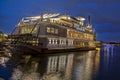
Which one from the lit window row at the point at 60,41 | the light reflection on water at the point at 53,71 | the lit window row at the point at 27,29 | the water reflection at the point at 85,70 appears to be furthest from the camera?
the lit window row at the point at 27,29

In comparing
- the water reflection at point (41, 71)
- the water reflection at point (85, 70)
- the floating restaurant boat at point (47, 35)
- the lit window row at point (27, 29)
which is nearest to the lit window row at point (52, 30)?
the floating restaurant boat at point (47, 35)

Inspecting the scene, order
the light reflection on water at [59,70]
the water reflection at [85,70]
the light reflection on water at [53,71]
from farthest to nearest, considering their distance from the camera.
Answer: the water reflection at [85,70] < the light reflection on water at [59,70] < the light reflection on water at [53,71]

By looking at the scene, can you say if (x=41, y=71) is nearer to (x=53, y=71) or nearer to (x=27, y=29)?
(x=53, y=71)

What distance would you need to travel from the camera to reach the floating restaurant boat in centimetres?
5240

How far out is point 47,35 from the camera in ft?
192

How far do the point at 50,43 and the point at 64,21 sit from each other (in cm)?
1511

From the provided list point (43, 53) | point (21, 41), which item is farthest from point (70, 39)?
point (21, 41)

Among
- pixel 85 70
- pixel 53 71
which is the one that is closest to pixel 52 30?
pixel 85 70

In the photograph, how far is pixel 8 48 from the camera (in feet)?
137

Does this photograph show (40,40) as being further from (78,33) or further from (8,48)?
(78,33)

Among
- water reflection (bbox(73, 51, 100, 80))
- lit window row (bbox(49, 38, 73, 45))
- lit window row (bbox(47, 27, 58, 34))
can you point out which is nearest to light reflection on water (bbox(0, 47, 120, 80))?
water reflection (bbox(73, 51, 100, 80))

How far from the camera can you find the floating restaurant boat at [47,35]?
5240cm

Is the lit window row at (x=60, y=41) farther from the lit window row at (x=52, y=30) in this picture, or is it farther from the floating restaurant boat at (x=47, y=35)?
the lit window row at (x=52, y=30)

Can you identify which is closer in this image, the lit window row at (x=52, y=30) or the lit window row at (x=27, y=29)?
the lit window row at (x=52, y=30)
